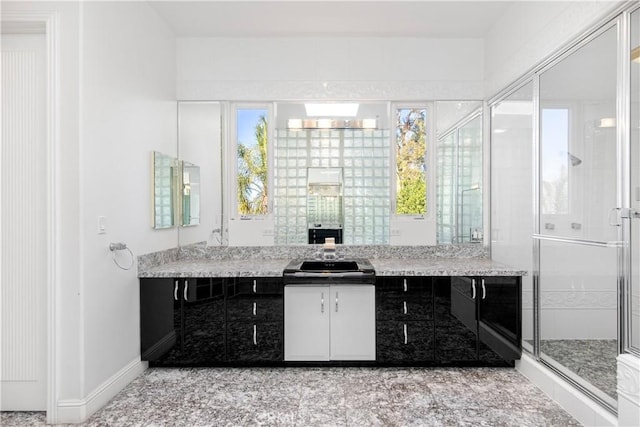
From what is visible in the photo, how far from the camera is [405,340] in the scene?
124 inches

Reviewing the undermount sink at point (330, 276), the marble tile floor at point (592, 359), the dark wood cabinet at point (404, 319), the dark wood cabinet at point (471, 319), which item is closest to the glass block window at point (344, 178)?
the undermount sink at point (330, 276)

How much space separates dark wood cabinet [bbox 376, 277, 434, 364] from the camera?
3135 mm

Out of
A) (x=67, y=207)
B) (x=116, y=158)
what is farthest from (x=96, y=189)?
(x=116, y=158)

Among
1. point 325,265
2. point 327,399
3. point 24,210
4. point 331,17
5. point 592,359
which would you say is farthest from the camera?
point 325,265

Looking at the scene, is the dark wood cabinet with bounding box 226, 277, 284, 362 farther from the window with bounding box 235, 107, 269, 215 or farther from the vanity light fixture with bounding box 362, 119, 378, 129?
the vanity light fixture with bounding box 362, 119, 378, 129

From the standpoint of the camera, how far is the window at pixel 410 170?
3789 millimetres

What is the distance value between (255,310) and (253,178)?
50.4 inches

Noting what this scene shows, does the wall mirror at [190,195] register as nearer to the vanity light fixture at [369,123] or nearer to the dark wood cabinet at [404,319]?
the vanity light fixture at [369,123]

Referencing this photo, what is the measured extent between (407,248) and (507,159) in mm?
1157

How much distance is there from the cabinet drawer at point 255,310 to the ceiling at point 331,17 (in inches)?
90.5

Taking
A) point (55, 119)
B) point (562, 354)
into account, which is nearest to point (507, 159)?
point (562, 354)

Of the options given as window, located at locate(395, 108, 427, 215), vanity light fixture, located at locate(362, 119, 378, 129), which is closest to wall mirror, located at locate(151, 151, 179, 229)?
vanity light fixture, located at locate(362, 119, 378, 129)

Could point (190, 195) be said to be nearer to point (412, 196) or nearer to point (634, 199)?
point (412, 196)

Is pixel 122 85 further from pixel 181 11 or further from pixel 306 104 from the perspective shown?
pixel 306 104
